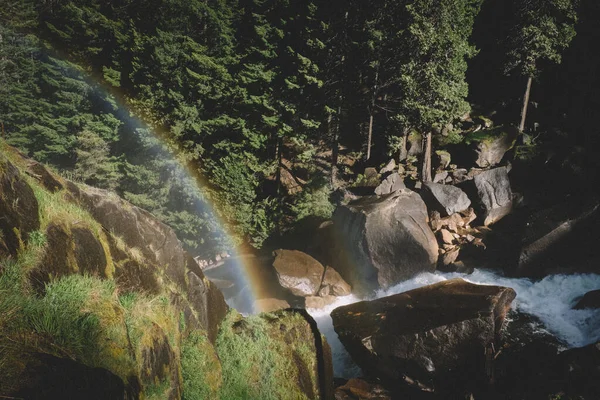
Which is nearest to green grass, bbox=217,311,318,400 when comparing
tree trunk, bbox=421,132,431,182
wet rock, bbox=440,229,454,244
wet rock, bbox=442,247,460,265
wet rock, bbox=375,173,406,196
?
wet rock, bbox=442,247,460,265

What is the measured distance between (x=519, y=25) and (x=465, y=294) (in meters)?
19.1

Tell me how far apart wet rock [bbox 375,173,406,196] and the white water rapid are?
6.60 metres

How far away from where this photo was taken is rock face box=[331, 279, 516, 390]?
347 inches

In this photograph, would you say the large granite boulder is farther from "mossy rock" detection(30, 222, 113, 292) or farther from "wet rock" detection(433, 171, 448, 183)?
"mossy rock" detection(30, 222, 113, 292)

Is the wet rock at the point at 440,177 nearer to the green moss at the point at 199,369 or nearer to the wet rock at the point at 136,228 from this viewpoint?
the wet rock at the point at 136,228

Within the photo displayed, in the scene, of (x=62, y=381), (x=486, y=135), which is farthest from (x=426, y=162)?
(x=62, y=381)

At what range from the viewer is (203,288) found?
8.01m

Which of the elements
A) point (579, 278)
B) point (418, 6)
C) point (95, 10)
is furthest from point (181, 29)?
point (579, 278)

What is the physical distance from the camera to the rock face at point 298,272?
16.3 meters

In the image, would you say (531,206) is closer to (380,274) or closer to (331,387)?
(380,274)

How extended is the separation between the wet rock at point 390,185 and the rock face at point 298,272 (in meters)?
6.45

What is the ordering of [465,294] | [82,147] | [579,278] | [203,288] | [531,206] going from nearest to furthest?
[203,288] < [465,294] < [579,278] < [531,206] < [82,147]

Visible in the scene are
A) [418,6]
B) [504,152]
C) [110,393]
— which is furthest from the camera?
[504,152]

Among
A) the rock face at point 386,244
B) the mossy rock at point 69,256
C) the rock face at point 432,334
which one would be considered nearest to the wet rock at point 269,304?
the rock face at point 386,244
